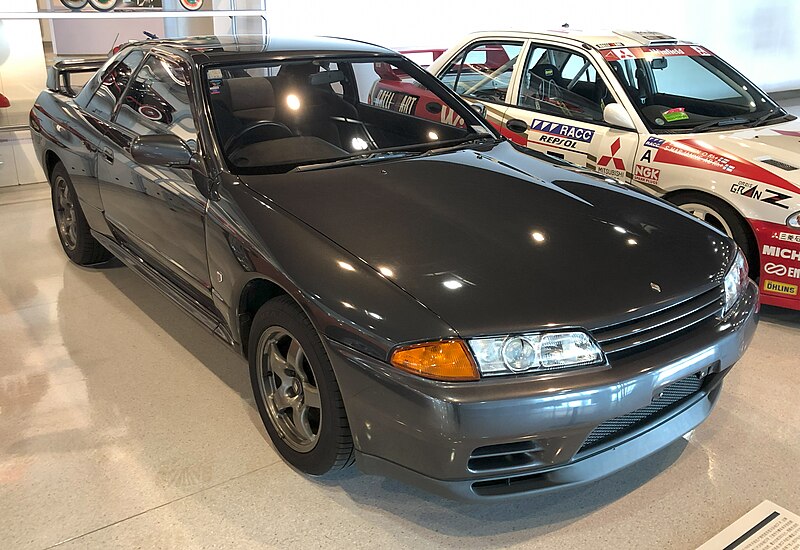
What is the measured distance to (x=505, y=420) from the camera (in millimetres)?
1860

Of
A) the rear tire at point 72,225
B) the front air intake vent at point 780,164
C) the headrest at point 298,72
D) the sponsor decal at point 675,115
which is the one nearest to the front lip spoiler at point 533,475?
the headrest at point 298,72

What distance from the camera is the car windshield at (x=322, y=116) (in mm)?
2750

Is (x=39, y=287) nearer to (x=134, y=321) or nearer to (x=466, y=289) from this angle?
(x=134, y=321)

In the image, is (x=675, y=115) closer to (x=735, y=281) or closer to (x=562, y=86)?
(x=562, y=86)

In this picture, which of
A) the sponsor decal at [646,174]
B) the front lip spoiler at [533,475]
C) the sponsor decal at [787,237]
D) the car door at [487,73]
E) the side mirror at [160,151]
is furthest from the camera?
the car door at [487,73]

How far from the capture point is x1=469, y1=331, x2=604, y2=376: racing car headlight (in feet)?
6.23

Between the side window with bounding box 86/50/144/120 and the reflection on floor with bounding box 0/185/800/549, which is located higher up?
the side window with bounding box 86/50/144/120

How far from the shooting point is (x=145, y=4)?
632cm

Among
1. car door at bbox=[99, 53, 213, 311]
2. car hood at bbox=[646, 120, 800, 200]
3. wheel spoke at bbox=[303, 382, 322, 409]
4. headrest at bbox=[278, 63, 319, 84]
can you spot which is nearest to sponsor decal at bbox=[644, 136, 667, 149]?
car hood at bbox=[646, 120, 800, 200]

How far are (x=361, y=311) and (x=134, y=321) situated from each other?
6.46 ft

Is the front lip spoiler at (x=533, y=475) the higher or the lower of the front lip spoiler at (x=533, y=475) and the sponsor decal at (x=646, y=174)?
the lower

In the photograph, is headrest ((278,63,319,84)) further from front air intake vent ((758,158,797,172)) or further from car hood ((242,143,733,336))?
front air intake vent ((758,158,797,172))

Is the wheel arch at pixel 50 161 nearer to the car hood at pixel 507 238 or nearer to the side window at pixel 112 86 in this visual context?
the side window at pixel 112 86

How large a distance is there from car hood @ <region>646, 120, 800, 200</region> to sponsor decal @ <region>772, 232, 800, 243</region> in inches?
6.4
